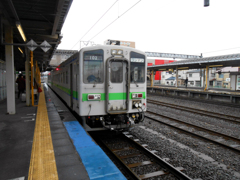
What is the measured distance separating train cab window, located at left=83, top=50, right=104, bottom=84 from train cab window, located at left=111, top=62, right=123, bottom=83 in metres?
0.34

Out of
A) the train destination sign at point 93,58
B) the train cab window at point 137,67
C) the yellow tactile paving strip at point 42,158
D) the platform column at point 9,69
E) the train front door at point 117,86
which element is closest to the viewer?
the yellow tactile paving strip at point 42,158

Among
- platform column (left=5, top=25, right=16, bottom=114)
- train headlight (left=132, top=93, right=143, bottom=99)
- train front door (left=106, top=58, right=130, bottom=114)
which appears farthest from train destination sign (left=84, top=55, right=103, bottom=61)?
platform column (left=5, top=25, right=16, bottom=114)

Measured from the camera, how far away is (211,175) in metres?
3.88

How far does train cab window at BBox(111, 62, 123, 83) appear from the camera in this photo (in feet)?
18.4

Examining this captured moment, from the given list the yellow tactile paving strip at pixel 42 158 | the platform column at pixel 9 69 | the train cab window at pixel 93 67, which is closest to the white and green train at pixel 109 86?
the train cab window at pixel 93 67

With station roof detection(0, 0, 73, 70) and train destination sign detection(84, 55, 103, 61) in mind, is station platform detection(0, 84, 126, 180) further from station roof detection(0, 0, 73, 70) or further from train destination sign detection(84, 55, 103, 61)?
station roof detection(0, 0, 73, 70)

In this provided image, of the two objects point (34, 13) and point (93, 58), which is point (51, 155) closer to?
point (93, 58)

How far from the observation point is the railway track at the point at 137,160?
12.5 feet

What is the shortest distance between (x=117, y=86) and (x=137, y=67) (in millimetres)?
930

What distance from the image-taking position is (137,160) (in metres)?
4.46

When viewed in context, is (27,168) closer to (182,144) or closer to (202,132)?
(182,144)

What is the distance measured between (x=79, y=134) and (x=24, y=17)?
5.50 meters

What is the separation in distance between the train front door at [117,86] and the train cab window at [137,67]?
0.72ft

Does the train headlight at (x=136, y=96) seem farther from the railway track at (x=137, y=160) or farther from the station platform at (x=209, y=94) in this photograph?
the station platform at (x=209, y=94)
